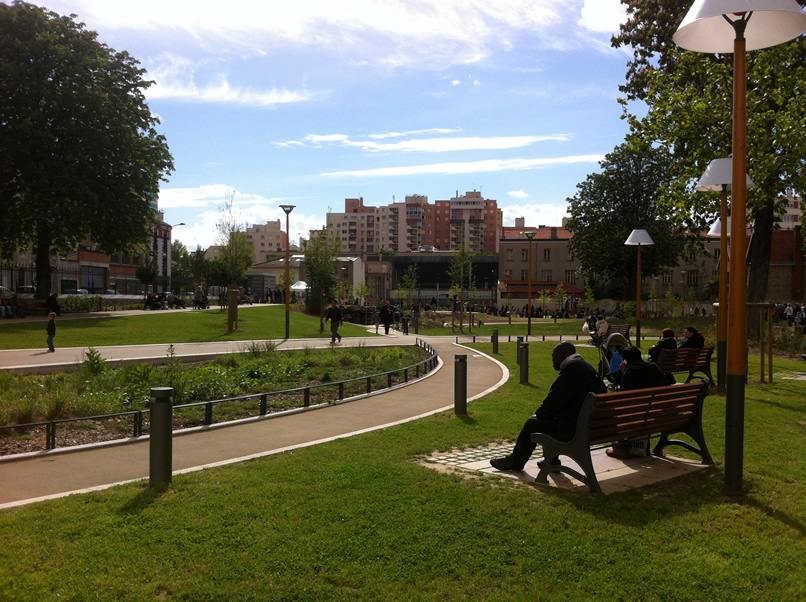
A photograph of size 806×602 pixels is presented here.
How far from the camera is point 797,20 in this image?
6.32 m

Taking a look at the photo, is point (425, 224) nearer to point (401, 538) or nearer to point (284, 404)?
point (284, 404)

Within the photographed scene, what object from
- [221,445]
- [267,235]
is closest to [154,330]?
[221,445]

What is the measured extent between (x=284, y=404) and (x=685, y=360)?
24.8ft

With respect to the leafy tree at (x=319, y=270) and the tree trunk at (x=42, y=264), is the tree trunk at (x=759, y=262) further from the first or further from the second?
the tree trunk at (x=42, y=264)

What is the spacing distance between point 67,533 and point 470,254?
5342 cm

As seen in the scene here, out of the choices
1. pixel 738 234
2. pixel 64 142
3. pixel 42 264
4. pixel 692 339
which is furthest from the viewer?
pixel 42 264

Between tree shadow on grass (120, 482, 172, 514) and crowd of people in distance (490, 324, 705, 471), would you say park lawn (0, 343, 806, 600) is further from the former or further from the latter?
crowd of people in distance (490, 324, 705, 471)

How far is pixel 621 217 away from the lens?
182ft

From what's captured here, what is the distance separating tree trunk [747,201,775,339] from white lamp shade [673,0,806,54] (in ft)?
53.3

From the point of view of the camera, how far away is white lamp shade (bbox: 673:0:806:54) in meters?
6.13

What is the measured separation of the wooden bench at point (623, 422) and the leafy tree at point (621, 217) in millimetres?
49024

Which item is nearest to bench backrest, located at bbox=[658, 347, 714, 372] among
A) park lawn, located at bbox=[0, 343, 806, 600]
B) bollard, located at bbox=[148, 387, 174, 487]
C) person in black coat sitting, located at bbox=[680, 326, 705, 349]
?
person in black coat sitting, located at bbox=[680, 326, 705, 349]

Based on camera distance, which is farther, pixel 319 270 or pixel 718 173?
pixel 319 270

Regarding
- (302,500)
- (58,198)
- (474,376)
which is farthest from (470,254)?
(302,500)
